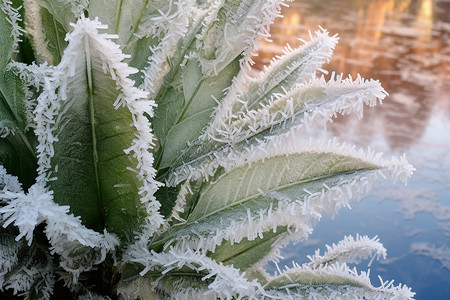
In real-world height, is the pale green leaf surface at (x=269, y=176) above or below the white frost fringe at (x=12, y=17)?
below

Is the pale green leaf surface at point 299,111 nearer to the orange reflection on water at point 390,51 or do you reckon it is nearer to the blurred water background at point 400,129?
the blurred water background at point 400,129

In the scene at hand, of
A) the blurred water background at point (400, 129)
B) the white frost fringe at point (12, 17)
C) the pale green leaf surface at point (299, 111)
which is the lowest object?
the blurred water background at point (400, 129)

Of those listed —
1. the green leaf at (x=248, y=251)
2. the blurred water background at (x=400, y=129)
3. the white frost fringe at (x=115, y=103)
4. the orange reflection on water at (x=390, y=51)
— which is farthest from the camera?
the orange reflection on water at (x=390, y=51)

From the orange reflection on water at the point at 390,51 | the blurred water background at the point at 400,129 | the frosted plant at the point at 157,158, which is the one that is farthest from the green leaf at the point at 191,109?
the orange reflection on water at the point at 390,51

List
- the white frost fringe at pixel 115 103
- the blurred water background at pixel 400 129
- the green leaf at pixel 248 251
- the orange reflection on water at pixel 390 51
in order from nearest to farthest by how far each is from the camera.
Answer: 1. the white frost fringe at pixel 115 103
2. the green leaf at pixel 248 251
3. the blurred water background at pixel 400 129
4. the orange reflection on water at pixel 390 51

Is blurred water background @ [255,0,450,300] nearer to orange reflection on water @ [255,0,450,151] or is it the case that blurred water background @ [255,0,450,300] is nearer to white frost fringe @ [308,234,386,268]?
orange reflection on water @ [255,0,450,151]

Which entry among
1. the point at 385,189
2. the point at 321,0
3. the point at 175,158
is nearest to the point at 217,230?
the point at 175,158

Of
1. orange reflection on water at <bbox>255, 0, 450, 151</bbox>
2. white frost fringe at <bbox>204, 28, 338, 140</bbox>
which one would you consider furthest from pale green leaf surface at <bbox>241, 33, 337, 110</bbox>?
orange reflection on water at <bbox>255, 0, 450, 151</bbox>

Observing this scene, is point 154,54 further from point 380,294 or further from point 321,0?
point 321,0
